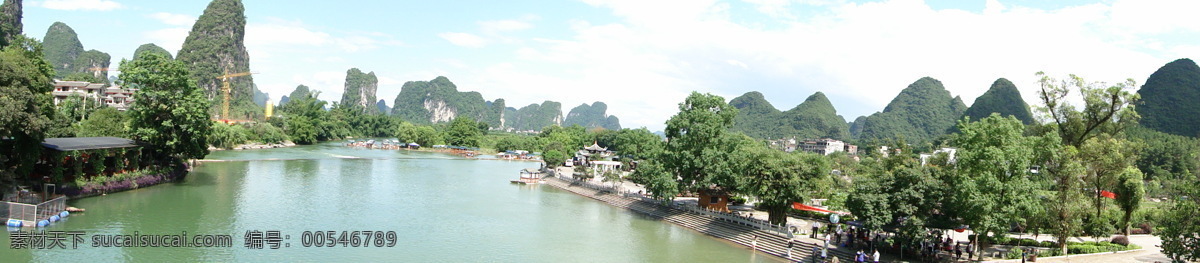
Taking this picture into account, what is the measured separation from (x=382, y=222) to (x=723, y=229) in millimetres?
15636

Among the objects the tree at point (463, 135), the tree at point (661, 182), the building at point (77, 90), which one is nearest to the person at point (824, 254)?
the tree at point (661, 182)

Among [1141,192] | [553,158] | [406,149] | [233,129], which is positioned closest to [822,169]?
[1141,192]

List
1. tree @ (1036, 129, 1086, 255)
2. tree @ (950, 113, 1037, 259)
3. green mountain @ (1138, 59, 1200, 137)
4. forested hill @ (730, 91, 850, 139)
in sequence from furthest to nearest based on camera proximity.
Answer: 1. forested hill @ (730, 91, 850, 139)
2. green mountain @ (1138, 59, 1200, 137)
3. tree @ (1036, 129, 1086, 255)
4. tree @ (950, 113, 1037, 259)

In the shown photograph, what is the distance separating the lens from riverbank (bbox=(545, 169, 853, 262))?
2531 cm

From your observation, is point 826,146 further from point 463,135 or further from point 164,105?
point 164,105

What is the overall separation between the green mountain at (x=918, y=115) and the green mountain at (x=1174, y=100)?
64.9 meters

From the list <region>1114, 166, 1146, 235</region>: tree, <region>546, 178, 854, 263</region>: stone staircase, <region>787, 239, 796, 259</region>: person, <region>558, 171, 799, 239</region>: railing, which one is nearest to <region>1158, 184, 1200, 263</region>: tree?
<region>546, 178, 854, 263</region>: stone staircase

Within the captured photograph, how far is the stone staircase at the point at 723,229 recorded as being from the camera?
82.4 feet

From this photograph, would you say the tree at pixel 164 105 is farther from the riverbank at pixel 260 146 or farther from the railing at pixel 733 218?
the riverbank at pixel 260 146

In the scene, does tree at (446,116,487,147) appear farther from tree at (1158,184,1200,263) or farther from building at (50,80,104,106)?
tree at (1158,184,1200,263)

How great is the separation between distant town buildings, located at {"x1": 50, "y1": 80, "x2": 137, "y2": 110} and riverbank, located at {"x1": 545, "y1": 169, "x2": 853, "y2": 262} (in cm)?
5353

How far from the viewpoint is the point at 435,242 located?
26359mm

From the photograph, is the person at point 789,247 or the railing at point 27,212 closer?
the railing at point 27,212

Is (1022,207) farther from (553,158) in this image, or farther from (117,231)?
(553,158)
